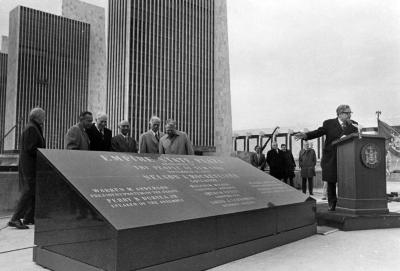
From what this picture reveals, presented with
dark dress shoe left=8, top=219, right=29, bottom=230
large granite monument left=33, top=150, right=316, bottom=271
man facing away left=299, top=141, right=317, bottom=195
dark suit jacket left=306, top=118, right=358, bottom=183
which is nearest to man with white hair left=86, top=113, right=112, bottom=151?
dark dress shoe left=8, top=219, right=29, bottom=230

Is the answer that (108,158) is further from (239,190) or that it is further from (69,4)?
(69,4)

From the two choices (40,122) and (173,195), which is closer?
(173,195)

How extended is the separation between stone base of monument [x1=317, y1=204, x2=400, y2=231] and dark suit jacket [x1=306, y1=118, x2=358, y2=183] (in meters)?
0.68

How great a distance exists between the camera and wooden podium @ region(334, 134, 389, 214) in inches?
206

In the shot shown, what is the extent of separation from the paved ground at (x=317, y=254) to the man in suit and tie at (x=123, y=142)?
76.2 inches

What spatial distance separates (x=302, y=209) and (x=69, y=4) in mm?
97817

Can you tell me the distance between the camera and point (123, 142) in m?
6.16

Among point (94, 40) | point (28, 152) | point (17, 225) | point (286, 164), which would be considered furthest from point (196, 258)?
point (94, 40)

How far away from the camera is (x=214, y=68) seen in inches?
3430

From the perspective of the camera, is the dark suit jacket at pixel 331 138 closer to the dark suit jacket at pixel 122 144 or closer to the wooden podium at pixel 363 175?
the wooden podium at pixel 363 175

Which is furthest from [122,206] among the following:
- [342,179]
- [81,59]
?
[81,59]

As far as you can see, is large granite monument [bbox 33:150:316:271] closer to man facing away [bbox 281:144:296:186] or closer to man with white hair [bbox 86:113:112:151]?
man with white hair [bbox 86:113:112:151]

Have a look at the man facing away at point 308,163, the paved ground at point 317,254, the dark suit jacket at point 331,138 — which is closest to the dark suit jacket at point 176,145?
the dark suit jacket at point 331,138

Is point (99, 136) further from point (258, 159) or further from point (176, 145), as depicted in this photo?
point (258, 159)
